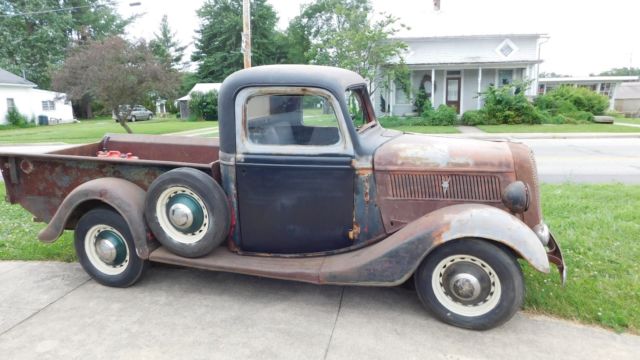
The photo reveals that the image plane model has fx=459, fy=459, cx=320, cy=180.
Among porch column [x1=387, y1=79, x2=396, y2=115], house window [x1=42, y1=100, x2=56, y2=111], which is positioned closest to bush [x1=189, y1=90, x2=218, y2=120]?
house window [x1=42, y1=100, x2=56, y2=111]

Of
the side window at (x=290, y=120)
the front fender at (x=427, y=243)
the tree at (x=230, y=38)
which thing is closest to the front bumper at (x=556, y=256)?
the front fender at (x=427, y=243)

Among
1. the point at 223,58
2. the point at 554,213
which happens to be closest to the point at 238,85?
the point at 554,213

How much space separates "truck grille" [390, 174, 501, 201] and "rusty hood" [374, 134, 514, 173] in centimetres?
6

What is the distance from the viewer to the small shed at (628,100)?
3579 cm

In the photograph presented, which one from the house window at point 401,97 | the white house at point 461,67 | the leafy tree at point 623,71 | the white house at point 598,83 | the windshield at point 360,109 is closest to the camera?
the windshield at point 360,109

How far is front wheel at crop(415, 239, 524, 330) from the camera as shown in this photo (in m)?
3.10

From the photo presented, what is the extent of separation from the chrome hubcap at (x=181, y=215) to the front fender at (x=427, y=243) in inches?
44.8

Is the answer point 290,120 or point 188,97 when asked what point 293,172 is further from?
point 188,97

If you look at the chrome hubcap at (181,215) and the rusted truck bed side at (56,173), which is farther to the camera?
the rusted truck bed side at (56,173)

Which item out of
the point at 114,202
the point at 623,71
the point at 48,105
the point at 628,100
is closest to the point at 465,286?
the point at 114,202

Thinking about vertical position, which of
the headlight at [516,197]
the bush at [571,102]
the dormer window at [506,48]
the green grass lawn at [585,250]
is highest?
the dormer window at [506,48]

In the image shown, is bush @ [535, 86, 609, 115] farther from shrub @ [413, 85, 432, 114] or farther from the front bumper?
the front bumper

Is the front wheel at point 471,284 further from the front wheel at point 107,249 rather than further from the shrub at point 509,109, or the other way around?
the shrub at point 509,109

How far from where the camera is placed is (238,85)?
11.9 feet
